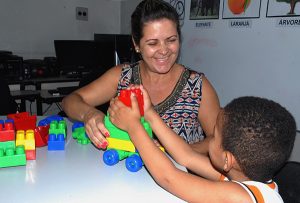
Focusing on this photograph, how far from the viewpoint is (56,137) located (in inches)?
44.0

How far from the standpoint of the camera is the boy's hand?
934 millimetres

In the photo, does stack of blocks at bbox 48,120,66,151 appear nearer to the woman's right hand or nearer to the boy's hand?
the woman's right hand

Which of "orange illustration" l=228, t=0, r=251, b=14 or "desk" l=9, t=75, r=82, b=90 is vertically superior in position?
"orange illustration" l=228, t=0, r=251, b=14

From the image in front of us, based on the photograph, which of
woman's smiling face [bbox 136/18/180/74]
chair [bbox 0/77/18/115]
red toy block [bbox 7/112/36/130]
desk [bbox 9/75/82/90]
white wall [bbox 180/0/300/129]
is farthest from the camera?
desk [bbox 9/75/82/90]

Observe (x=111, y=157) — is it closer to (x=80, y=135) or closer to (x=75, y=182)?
(x=75, y=182)

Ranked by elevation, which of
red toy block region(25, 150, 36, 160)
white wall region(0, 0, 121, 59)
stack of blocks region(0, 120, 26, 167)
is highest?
white wall region(0, 0, 121, 59)

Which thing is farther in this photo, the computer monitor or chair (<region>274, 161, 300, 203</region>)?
the computer monitor

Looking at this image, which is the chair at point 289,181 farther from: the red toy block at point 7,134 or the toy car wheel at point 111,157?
the red toy block at point 7,134

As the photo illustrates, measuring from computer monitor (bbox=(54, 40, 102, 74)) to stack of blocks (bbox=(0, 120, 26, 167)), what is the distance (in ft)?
9.19

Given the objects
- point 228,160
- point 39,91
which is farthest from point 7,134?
point 39,91

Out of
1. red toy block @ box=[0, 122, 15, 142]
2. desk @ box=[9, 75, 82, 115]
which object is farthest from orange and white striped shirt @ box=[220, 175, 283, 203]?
desk @ box=[9, 75, 82, 115]

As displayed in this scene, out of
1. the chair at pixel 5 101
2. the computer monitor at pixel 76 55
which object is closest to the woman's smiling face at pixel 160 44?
the chair at pixel 5 101

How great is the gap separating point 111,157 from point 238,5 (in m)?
2.11

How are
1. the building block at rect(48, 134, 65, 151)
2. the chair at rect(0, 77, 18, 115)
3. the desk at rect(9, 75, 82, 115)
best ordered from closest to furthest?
the building block at rect(48, 134, 65, 151) → the chair at rect(0, 77, 18, 115) → the desk at rect(9, 75, 82, 115)
